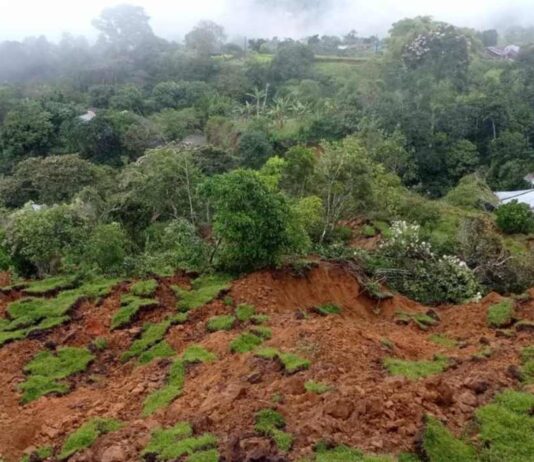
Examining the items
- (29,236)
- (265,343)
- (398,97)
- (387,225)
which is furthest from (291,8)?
(265,343)

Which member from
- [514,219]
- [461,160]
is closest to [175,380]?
[514,219]

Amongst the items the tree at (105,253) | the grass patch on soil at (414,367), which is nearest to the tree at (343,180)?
the tree at (105,253)

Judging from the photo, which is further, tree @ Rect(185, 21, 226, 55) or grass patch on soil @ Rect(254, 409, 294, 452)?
tree @ Rect(185, 21, 226, 55)

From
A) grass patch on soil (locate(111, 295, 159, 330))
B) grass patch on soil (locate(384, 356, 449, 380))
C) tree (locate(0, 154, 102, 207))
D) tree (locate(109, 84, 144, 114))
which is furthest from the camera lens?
tree (locate(109, 84, 144, 114))

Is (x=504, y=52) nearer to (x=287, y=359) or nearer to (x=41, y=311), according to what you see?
(x=41, y=311)

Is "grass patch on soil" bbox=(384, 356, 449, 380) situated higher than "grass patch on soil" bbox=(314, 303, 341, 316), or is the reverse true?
"grass patch on soil" bbox=(384, 356, 449, 380)

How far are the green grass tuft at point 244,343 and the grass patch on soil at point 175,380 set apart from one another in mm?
392

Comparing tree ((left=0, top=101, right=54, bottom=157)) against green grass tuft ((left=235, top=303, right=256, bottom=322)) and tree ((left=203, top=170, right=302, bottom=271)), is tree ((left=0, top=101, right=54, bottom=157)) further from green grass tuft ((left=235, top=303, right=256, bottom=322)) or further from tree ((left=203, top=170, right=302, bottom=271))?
green grass tuft ((left=235, top=303, right=256, bottom=322))

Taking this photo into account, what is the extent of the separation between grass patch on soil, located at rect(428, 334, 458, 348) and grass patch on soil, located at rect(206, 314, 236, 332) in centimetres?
400

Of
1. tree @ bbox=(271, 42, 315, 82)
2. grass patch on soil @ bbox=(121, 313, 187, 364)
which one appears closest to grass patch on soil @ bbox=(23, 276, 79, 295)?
grass patch on soil @ bbox=(121, 313, 187, 364)

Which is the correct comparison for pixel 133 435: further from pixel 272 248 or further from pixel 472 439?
pixel 272 248

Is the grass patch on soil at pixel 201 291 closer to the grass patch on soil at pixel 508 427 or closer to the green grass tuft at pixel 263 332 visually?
the green grass tuft at pixel 263 332

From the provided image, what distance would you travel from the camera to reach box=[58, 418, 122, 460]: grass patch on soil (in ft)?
28.2

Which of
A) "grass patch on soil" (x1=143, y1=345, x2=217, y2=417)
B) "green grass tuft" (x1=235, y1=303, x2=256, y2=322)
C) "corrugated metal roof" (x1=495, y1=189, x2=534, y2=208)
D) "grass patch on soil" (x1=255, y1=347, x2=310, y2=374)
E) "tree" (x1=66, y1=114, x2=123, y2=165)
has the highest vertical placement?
"grass patch on soil" (x1=255, y1=347, x2=310, y2=374)
